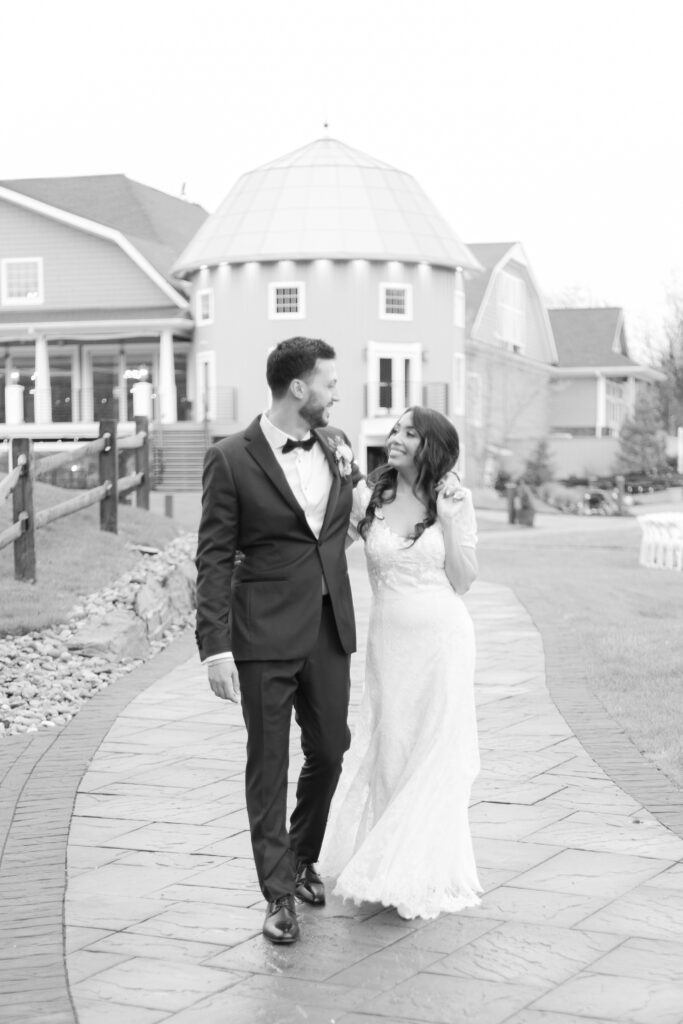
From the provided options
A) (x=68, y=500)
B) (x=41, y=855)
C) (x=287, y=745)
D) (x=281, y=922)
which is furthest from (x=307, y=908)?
(x=68, y=500)

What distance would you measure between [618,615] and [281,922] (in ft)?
30.6

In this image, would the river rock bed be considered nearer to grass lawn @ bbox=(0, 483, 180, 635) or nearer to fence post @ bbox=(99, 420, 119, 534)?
grass lawn @ bbox=(0, 483, 180, 635)

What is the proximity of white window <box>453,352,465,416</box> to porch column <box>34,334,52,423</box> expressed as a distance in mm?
11363

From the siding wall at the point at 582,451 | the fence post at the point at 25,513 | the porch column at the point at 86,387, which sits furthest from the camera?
the siding wall at the point at 582,451

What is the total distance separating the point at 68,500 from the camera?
14031 millimetres

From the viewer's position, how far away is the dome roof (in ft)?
130

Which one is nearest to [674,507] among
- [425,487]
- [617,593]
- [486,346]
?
[486,346]

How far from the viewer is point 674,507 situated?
141ft

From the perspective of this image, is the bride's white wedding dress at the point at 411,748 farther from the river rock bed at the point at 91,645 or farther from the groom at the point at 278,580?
the river rock bed at the point at 91,645

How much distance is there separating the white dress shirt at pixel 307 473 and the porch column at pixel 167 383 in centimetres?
3510

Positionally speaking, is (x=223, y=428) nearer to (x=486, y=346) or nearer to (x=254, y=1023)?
(x=486, y=346)

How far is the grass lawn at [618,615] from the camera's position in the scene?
830 centimetres

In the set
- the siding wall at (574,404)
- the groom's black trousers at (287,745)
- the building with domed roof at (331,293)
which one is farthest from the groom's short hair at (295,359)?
the siding wall at (574,404)

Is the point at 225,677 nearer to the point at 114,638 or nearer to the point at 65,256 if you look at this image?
the point at 114,638
